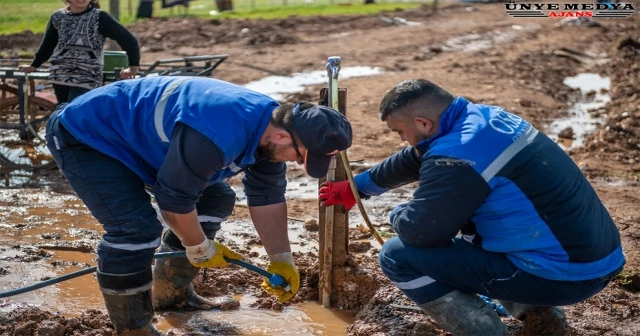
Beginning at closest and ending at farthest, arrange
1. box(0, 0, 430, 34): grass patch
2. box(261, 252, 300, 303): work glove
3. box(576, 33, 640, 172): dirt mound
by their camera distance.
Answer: box(261, 252, 300, 303): work glove
box(576, 33, 640, 172): dirt mound
box(0, 0, 430, 34): grass patch

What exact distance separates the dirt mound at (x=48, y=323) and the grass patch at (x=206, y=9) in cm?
1593

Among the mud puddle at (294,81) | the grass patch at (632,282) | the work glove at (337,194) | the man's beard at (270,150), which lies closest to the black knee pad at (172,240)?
the work glove at (337,194)

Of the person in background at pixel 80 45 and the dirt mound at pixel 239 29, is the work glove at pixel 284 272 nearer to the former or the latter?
the person in background at pixel 80 45

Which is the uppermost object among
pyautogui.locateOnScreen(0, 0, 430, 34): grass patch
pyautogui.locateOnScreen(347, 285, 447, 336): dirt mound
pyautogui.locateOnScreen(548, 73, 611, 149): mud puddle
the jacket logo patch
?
the jacket logo patch

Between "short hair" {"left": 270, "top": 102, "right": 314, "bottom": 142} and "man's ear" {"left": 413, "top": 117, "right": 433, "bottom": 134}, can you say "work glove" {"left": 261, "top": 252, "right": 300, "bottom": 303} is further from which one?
"man's ear" {"left": 413, "top": 117, "right": 433, "bottom": 134}

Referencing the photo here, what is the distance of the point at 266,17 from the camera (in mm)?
23594

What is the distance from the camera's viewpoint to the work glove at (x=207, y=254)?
3965 mm

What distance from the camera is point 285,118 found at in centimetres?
367

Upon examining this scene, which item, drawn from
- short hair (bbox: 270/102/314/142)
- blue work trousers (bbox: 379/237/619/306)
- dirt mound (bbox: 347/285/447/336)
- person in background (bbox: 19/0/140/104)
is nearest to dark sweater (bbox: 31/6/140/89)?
person in background (bbox: 19/0/140/104)

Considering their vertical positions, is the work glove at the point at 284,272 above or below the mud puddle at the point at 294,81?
above

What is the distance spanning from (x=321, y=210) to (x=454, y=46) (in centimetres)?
1445

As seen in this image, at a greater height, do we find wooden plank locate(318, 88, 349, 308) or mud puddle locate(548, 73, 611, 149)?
wooden plank locate(318, 88, 349, 308)

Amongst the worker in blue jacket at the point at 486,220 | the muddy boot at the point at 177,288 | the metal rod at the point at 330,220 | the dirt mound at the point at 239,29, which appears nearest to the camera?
the worker in blue jacket at the point at 486,220

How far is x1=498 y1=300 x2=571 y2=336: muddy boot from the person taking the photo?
437 cm
